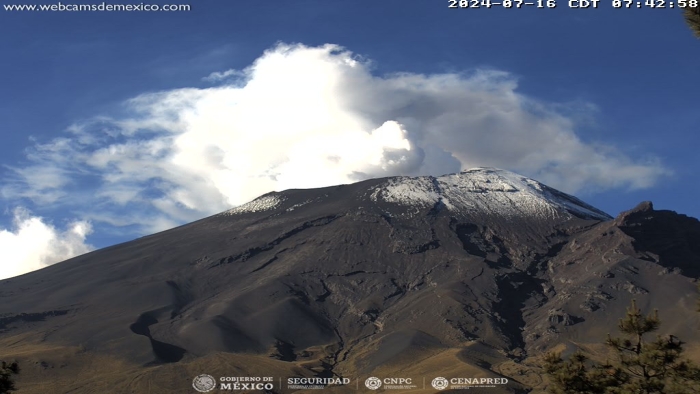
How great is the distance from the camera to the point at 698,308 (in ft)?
84.6

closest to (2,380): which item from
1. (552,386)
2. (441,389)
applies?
(552,386)

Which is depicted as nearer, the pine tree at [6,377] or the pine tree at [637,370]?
the pine tree at [6,377]

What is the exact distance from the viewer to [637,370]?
3450cm

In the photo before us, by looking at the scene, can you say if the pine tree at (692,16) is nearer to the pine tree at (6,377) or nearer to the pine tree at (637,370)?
the pine tree at (637,370)

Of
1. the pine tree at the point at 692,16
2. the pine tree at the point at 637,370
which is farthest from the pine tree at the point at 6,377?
the pine tree at the point at 692,16

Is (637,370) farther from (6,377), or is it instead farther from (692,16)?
(6,377)

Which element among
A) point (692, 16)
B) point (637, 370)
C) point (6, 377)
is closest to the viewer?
point (692, 16)

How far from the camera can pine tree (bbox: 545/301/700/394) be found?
33.2 metres

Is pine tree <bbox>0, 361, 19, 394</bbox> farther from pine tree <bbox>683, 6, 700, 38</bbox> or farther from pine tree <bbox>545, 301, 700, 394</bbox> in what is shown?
pine tree <bbox>683, 6, 700, 38</bbox>

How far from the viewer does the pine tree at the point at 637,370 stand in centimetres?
3322

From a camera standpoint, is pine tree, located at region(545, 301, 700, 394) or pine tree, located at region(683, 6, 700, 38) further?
pine tree, located at region(545, 301, 700, 394)

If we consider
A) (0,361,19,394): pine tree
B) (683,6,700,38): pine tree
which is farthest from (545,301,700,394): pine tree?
(0,361,19,394): pine tree

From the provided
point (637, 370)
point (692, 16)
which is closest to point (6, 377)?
point (637, 370)

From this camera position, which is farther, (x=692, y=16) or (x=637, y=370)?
(x=637, y=370)
